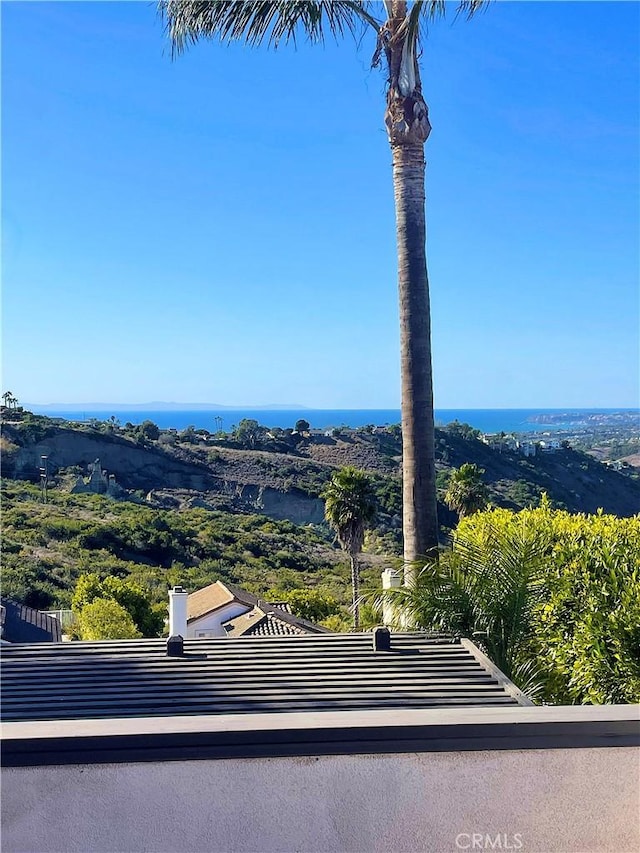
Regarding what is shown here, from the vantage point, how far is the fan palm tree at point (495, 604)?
178 inches

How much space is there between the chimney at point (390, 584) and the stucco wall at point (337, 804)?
9.17 ft

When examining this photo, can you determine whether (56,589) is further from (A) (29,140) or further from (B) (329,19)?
(B) (329,19)

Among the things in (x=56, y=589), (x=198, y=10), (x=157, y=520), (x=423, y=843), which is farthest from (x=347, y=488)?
(x=423, y=843)

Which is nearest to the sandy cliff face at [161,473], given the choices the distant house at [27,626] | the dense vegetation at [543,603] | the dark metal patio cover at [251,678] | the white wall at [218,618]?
the white wall at [218,618]

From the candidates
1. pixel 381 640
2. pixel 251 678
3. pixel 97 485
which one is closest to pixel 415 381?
pixel 381 640

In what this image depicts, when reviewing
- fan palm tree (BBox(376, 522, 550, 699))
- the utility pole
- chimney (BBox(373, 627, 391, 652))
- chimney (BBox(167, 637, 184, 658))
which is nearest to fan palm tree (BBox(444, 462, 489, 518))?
fan palm tree (BBox(376, 522, 550, 699))

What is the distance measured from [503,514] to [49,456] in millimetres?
36796

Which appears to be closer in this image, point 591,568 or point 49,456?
point 591,568

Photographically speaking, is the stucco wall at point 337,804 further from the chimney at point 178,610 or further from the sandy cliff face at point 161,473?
the sandy cliff face at point 161,473

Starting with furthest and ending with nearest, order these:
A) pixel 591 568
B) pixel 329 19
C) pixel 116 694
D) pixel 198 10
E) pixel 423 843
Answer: pixel 329 19, pixel 198 10, pixel 591 568, pixel 116 694, pixel 423 843

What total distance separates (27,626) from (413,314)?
11.3 meters

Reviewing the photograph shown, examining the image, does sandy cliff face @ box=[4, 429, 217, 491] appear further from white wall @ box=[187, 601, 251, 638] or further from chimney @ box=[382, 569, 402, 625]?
chimney @ box=[382, 569, 402, 625]

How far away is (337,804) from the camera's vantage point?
2119mm

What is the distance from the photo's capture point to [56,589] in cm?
2134
